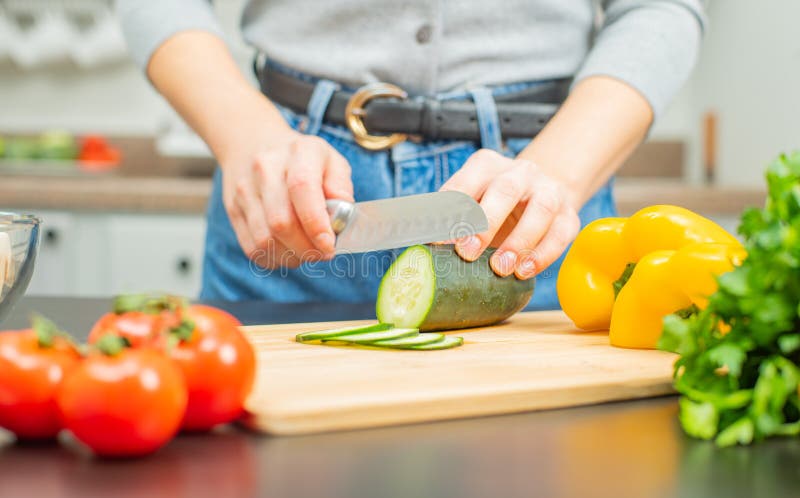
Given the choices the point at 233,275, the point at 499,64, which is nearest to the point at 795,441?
the point at 499,64

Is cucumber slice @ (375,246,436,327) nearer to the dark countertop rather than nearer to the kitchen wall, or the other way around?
the dark countertop

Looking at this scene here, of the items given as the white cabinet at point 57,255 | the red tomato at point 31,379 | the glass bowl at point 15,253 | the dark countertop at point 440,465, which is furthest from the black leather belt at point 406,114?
the white cabinet at point 57,255

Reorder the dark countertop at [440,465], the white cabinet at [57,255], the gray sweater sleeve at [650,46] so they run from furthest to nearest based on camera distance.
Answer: the white cabinet at [57,255] → the gray sweater sleeve at [650,46] → the dark countertop at [440,465]

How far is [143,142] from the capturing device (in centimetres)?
355

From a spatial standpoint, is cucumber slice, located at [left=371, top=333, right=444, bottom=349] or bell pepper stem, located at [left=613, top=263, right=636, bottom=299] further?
bell pepper stem, located at [left=613, top=263, right=636, bottom=299]

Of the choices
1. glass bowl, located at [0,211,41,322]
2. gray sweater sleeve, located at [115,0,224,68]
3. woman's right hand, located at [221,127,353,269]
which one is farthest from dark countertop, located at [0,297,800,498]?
gray sweater sleeve, located at [115,0,224,68]

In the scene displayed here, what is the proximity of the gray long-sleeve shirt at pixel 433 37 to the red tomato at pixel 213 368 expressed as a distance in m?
0.81

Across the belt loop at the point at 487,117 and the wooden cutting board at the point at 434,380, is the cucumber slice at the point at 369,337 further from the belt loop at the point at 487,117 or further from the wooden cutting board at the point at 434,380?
the belt loop at the point at 487,117

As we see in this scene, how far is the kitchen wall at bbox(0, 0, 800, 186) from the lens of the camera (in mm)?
2906

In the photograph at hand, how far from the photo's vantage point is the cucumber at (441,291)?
3.86ft

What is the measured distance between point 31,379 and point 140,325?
0.28 ft

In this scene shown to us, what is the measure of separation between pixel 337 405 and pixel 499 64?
33.5 inches

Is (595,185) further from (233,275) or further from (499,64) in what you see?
(233,275)

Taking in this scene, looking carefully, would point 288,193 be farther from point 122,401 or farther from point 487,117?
point 122,401
